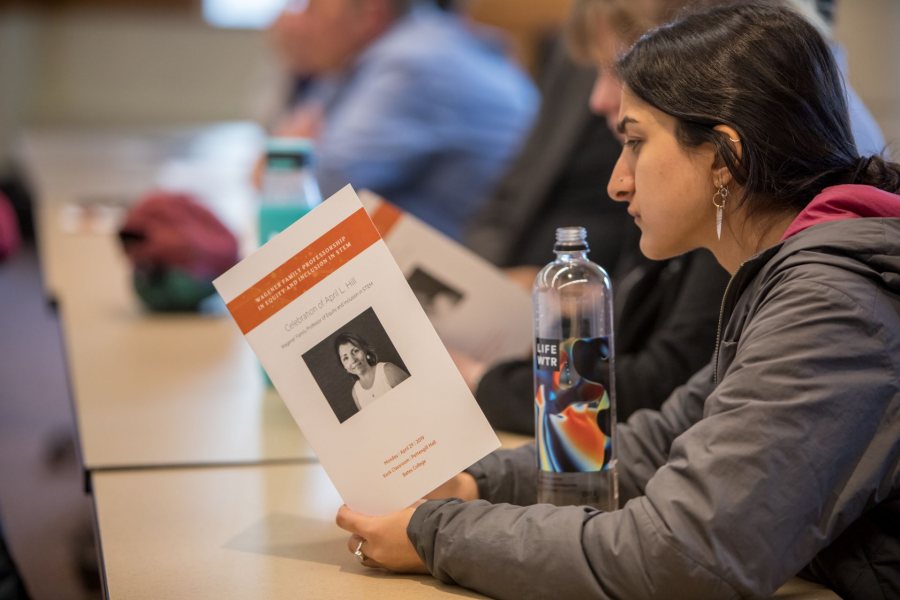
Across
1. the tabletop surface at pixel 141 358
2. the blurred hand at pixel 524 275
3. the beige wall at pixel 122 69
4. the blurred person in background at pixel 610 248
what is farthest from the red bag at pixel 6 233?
the beige wall at pixel 122 69

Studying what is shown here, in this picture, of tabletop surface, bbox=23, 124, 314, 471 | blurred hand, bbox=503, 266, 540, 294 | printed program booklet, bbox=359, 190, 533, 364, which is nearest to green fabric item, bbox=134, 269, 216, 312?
tabletop surface, bbox=23, 124, 314, 471

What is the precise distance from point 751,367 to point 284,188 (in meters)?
1.09

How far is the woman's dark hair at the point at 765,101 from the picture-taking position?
1.06 m

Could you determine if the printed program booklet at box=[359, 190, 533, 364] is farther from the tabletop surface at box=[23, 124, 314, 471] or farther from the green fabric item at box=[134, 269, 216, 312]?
the green fabric item at box=[134, 269, 216, 312]

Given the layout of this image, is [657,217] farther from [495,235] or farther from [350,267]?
[495,235]

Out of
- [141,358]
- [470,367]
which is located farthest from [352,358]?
[141,358]

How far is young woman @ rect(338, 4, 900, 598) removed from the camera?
36.2 inches

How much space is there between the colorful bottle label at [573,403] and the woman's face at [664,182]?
12 centimetres

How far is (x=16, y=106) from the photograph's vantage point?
7238mm

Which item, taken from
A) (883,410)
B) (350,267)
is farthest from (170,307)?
(883,410)

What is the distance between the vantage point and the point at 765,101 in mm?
1060

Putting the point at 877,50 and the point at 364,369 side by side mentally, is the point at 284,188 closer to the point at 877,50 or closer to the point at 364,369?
the point at 364,369

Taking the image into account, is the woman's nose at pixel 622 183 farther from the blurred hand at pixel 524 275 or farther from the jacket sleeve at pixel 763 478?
the blurred hand at pixel 524 275

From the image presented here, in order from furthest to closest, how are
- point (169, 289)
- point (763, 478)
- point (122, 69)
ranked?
point (122, 69), point (169, 289), point (763, 478)
